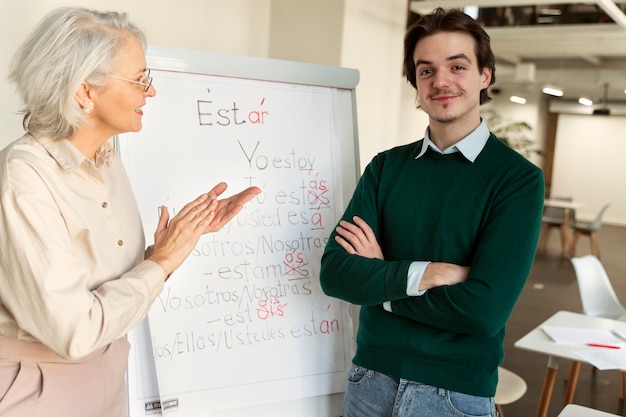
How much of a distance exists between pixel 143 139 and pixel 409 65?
0.91 meters

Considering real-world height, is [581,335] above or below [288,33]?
below

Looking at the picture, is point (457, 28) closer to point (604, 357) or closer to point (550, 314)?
point (604, 357)

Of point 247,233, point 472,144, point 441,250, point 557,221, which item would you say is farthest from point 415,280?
point 557,221

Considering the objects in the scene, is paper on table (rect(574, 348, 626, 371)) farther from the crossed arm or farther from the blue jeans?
the crossed arm

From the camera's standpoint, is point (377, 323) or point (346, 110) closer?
point (377, 323)

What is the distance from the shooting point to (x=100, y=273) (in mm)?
1412

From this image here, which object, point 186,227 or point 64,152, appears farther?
point 186,227

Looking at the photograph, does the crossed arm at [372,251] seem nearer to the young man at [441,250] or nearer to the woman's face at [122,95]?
the young man at [441,250]

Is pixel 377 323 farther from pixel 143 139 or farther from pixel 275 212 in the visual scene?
pixel 143 139

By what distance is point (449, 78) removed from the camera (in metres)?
1.76

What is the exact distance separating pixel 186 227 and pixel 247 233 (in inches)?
24.9

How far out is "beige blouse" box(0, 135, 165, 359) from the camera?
4.07ft

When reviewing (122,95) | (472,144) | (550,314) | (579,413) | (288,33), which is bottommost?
(550,314)

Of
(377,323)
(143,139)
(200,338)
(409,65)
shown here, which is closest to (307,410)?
(200,338)
